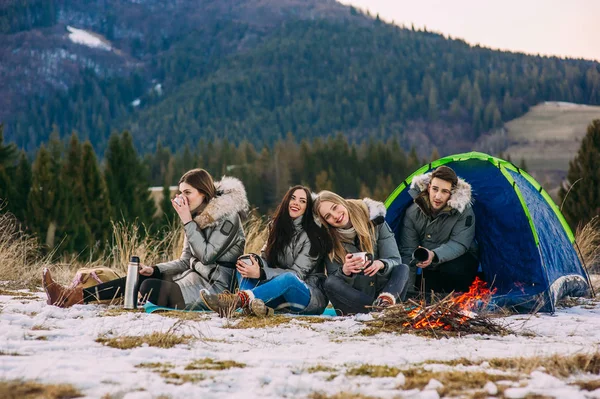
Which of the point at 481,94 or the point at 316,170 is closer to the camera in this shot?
the point at 316,170

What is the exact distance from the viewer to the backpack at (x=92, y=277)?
6191mm

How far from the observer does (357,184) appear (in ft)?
290

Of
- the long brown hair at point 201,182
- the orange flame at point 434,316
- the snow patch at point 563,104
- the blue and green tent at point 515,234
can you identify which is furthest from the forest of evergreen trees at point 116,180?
the snow patch at point 563,104

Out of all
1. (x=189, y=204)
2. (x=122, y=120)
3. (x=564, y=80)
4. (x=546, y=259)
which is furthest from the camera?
(x=122, y=120)

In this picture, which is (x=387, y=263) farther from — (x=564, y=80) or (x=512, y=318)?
(x=564, y=80)

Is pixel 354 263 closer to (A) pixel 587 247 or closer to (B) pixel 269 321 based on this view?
(B) pixel 269 321

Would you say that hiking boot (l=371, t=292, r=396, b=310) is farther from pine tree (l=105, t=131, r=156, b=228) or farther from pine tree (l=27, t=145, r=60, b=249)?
pine tree (l=105, t=131, r=156, b=228)

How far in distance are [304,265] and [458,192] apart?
1.63m

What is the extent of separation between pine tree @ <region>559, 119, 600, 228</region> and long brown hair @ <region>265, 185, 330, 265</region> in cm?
2675

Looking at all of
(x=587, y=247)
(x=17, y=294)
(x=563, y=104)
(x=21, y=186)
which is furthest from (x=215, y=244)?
(x=563, y=104)

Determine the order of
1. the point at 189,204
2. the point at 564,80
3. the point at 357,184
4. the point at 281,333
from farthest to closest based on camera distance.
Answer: the point at 564,80 < the point at 357,184 < the point at 189,204 < the point at 281,333

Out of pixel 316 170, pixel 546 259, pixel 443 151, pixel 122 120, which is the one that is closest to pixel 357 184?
pixel 316 170

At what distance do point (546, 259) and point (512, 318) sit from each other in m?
1.27

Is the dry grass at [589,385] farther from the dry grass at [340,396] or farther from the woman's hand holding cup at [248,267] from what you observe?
the woman's hand holding cup at [248,267]
